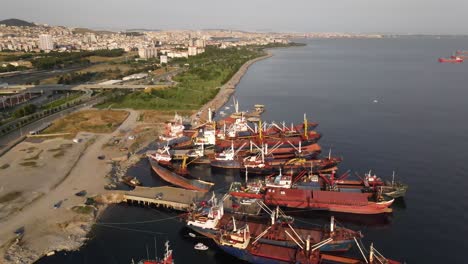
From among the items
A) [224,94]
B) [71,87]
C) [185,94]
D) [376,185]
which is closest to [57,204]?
[376,185]

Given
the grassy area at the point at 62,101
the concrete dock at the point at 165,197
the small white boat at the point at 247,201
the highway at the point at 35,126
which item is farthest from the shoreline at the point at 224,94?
the small white boat at the point at 247,201

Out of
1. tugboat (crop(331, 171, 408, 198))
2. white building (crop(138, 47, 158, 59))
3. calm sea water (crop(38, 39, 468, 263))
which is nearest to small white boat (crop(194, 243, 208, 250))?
calm sea water (crop(38, 39, 468, 263))

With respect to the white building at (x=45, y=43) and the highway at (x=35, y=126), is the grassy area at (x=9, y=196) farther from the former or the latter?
the white building at (x=45, y=43)

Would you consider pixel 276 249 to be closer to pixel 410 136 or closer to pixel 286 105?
pixel 410 136

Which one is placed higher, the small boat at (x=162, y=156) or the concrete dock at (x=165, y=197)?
the small boat at (x=162, y=156)

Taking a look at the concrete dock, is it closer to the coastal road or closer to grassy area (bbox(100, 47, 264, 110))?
the coastal road
